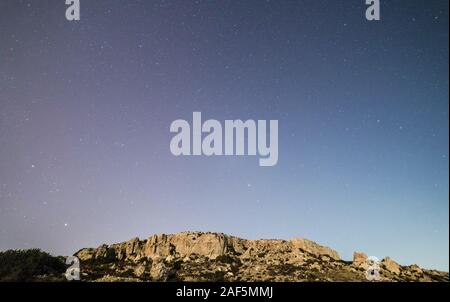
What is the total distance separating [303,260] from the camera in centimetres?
7606

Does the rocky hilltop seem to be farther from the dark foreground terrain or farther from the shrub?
the shrub

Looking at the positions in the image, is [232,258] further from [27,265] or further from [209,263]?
[27,265]

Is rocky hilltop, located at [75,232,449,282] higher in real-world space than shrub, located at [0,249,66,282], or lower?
lower

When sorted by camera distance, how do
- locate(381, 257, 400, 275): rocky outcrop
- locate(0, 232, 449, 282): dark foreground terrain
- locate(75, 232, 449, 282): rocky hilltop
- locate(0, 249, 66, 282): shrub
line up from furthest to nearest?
locate(381, 257, 400, 275): rocky outcrop
locate(75, 232, 449, 282): rocky hilltop
locate(0, 232, 449, 282): dark foreground terrain
locate(0, 249, 66, 282): shrub

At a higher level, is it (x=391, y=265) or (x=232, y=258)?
(x=391, y=265)

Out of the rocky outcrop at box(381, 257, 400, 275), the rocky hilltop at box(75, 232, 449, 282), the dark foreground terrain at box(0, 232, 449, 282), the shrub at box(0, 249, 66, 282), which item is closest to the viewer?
the shrub at box(0, 249, 66, 282)

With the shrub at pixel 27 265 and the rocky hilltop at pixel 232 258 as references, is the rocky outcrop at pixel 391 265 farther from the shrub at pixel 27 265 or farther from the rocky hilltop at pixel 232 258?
the shrub at pixel 27 265

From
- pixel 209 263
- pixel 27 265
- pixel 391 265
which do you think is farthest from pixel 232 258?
pixel 27 265

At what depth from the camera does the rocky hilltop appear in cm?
6056

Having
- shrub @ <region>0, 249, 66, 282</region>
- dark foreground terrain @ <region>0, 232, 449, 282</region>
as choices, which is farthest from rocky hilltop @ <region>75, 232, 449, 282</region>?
shrub @ <region>0, 249, 66, 282</region>

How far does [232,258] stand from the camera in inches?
3450
